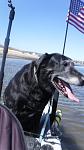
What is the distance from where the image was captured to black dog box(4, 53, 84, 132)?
6598 millimetres

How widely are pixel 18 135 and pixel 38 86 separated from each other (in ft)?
10.9

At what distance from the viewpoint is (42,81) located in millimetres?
6656

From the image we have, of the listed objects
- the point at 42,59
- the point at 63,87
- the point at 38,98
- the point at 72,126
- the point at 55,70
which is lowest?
the point at 72,126

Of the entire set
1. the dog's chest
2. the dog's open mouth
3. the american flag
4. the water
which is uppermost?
the american flag

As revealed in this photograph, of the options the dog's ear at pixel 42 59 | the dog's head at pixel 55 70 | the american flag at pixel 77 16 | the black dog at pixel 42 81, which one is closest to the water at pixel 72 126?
the american flag at pixel 77 16

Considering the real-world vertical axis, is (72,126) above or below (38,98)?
below

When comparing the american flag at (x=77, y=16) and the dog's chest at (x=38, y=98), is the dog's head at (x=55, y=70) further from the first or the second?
the american flag at (x=77, y=16)

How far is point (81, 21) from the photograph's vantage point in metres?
11.1

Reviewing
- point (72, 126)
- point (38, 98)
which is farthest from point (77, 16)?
point (38, 98)

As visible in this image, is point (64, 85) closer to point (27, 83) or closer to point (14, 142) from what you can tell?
point (27, 83)

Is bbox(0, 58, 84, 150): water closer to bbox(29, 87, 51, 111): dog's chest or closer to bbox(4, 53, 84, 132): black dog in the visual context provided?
bbox(29, 87, 51, 111): dog's chest

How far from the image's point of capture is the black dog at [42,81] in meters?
6.60

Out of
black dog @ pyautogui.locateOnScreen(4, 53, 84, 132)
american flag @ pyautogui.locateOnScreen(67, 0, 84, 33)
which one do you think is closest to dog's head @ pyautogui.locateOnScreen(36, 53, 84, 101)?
black dog @ pyautogui.locateOnScreen(4, 53, 84, 132)

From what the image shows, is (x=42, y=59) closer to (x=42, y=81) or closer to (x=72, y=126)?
(x=42, y=81)
